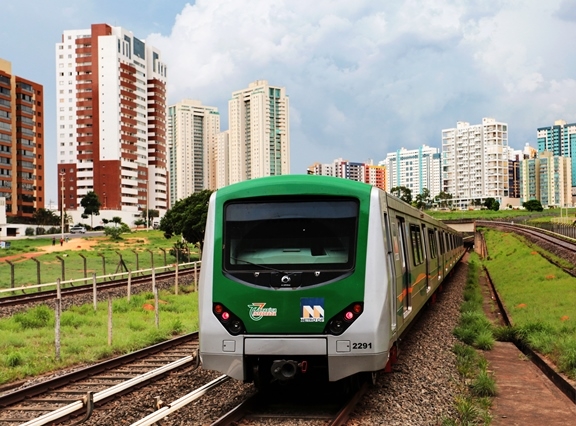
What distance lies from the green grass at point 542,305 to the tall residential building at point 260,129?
15260cm

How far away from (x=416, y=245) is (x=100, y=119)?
134 meters

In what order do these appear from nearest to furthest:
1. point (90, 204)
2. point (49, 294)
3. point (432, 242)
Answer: point (432, 242)
point (49, 294)
point (90, 204)

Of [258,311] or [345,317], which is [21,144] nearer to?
[258,311]

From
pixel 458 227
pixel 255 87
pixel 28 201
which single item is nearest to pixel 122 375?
pixel 458 227

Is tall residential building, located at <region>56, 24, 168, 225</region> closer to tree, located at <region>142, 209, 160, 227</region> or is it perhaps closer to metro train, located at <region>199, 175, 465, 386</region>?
tree, located at <region>142, 209, 160, 227</region>

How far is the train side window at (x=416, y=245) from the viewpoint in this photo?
515 inches

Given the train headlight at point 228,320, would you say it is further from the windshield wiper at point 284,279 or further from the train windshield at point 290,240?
the windshield wiper at point 284,279

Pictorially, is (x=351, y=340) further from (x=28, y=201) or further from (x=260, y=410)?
(x=28, y=201)

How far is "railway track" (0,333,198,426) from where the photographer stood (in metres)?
8.42

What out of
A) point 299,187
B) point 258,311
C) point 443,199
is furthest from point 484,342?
point 443,199

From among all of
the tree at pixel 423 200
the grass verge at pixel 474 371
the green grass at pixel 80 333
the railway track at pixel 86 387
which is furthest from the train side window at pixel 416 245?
the tree at pixel 423 200

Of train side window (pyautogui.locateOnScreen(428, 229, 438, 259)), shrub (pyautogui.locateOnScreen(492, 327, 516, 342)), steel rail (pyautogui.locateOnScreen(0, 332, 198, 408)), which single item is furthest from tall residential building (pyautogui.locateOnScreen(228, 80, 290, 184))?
steel rail (pyautogui.locateOnScreen(0, 332, 198, 408))

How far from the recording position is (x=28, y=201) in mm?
110250

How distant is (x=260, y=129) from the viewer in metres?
190
